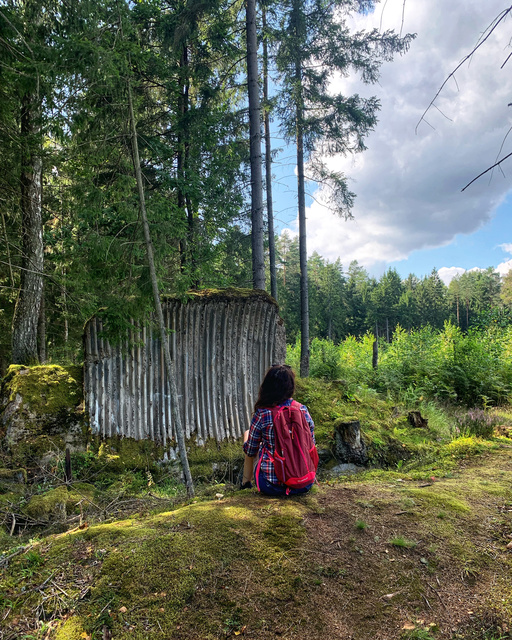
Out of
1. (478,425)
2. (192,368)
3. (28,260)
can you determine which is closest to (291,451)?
(192,368)

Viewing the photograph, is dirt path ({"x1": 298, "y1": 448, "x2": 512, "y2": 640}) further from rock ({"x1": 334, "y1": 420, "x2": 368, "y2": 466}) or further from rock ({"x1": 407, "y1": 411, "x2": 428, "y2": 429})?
rock ({"x1": 407, "y1": 411, "x2": 428, "y2": 429})

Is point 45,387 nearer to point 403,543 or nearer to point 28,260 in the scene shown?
point 28,260

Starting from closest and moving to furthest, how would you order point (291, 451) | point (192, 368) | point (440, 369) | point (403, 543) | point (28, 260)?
1. point (403, 543)
2. point (291, 451)
3. point (192, 368)
4. point (28, 260)
5. point (440, 369)

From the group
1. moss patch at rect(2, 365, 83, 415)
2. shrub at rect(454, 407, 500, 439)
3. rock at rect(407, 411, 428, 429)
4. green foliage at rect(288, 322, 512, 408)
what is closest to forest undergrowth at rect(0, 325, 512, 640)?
moss patch at rect(2, 365, 83, 415)

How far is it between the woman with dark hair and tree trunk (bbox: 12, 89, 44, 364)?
6.46m

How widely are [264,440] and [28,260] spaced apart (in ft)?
23.5

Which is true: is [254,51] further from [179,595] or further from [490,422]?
[179,595]

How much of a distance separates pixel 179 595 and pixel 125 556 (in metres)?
Answer: 0.53

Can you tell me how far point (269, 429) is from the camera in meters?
3.61

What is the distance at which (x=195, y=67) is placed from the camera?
391 inches

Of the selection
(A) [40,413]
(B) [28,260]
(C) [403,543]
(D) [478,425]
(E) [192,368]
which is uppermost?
(B) [28,260]

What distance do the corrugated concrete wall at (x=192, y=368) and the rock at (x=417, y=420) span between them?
3.10 meters

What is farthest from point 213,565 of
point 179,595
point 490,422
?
point 490,422

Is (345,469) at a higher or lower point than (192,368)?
lower
